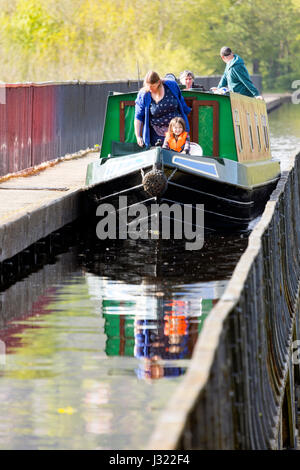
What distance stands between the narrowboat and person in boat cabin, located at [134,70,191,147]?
463 millimetres

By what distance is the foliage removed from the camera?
55.7m

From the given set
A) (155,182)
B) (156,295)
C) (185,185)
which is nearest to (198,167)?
(185,185)

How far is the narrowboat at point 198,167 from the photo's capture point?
16344 millimetres

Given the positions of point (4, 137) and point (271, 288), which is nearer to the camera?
point (271, 288)

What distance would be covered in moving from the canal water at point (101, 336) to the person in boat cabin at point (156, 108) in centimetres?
149

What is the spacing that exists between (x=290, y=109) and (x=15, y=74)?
22.0 m

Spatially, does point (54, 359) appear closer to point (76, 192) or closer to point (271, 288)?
point (271, 288)

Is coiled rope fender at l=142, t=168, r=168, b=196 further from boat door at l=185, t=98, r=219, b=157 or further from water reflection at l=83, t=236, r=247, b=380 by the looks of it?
boat door at l=185, t=98, r=219, b=157

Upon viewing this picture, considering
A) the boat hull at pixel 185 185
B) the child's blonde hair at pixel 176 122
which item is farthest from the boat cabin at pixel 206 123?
the child's blonde hair at pixel 176 122

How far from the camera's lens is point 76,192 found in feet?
57.0

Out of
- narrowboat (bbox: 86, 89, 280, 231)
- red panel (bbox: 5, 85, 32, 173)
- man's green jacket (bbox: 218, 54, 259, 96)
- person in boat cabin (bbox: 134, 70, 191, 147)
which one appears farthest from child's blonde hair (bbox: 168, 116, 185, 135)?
red panel (bbox: 5, 85, 32, 173)

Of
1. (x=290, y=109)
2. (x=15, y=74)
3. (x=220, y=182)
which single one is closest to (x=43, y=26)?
(x=290, y=109)

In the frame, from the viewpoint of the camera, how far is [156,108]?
16688mm

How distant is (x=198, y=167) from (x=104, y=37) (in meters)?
46.5
